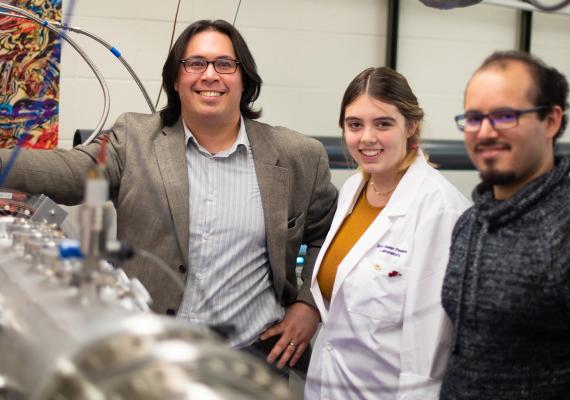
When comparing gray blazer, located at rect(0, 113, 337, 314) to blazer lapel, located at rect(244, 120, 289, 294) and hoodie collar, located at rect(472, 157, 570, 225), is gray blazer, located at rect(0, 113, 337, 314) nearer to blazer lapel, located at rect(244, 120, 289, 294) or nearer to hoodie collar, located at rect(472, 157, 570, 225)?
blazer lapel, located at rect(244, 120, 289, 294)

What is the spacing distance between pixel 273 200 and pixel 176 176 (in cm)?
22

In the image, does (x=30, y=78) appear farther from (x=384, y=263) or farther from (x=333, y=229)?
Answer: (x=384, y=263)

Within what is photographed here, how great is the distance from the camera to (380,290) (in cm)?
159

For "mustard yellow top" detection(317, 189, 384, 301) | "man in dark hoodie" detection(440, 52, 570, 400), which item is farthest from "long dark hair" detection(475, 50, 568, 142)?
"mustard yellow top" detection(317, 189, 384, 301)

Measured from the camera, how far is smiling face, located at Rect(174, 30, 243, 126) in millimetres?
1771

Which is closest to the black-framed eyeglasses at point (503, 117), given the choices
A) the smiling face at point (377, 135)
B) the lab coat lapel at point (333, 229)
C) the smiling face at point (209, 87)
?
the smiling face at point (377, 135)

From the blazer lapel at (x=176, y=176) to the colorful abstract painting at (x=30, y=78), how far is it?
118 centimetres

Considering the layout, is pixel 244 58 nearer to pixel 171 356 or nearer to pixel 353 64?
pixel 171 356

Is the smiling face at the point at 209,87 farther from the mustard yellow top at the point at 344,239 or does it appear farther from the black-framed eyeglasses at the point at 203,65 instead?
the mustard yellow top at the point at 344,239

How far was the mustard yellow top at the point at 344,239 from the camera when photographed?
1.74 metres

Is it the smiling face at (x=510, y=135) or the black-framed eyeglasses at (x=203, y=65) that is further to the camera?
the black-framed eyeglasses at (x=203, y=65)

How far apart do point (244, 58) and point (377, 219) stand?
493 mm

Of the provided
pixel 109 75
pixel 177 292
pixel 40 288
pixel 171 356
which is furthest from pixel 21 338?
pixel 109 75

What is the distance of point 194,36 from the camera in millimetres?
1822
